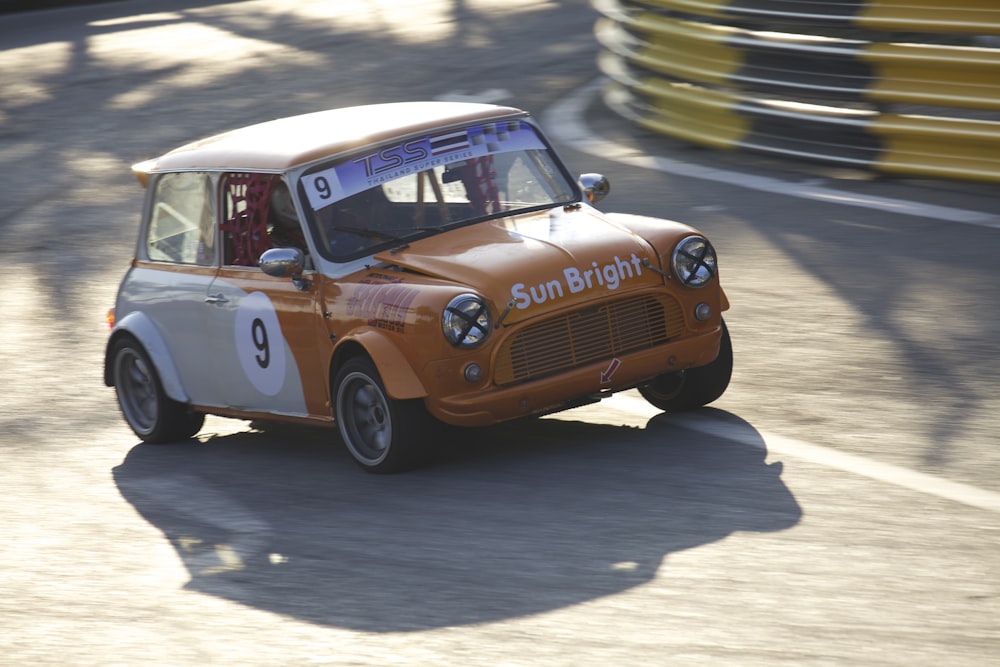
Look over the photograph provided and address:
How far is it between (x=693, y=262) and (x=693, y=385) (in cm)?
66

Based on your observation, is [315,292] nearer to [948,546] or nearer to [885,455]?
[885,455]

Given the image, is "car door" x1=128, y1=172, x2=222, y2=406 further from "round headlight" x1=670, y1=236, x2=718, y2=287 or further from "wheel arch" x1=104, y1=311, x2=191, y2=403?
"round headlight" x1=670, y1=236, x2=718, y2=287

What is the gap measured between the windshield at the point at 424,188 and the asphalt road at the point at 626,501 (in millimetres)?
1045

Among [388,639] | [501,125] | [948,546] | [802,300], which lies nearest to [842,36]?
[802,300]

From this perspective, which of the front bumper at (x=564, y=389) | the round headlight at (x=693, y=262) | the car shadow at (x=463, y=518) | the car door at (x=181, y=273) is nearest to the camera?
the car shadow at (x=463, y=518)

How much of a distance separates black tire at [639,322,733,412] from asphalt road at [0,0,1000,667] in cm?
9

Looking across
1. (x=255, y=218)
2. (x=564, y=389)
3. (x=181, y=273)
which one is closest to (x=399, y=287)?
(x=564, y=389)

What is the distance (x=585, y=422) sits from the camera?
7875 mm

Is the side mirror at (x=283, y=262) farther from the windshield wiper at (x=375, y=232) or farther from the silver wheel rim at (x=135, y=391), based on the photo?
the silver wheel rim at (x=135, y=391)

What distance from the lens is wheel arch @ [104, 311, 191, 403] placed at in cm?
840

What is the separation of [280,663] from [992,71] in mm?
7954

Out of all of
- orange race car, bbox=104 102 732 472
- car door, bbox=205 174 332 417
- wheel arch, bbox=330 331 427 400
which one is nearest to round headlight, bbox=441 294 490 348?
orange race car, bbox=104 102 732 472

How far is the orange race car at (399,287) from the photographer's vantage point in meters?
6.82

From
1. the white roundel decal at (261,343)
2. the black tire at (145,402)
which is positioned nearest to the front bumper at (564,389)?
the white roundel decal at (261,343)
